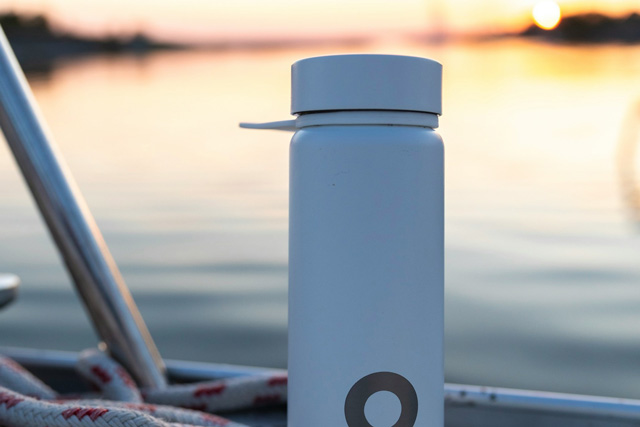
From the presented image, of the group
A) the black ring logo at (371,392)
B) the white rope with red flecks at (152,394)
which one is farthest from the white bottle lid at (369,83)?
the white rope with red flecks at (152,394)

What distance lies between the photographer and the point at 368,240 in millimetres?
540

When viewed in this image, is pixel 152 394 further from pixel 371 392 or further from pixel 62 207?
pixel 371 392

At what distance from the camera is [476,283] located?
2.81m

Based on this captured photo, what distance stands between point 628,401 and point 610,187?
5.46 m

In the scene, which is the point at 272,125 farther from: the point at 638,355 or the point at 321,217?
the point at 638,355

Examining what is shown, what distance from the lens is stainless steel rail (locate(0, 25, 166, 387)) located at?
876mm

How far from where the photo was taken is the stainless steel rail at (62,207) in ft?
2.88

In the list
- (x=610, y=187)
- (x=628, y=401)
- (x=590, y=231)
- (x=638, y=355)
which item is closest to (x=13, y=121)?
(x=628, y=401)

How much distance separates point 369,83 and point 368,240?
0.12 m

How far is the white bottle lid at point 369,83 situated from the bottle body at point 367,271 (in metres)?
0.02

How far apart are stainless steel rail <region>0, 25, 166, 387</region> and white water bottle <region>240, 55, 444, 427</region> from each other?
43cm

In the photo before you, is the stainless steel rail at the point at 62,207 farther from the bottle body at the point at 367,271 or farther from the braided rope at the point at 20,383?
the bottle body at the point at 367,271

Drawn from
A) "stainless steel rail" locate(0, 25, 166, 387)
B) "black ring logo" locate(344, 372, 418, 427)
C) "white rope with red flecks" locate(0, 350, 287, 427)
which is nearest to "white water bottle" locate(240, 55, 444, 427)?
"black ring logo" locate(344, 372, 418, 427)

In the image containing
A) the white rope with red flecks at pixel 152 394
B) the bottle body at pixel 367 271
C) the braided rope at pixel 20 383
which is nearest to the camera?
the bottle body at pixel 367 271
